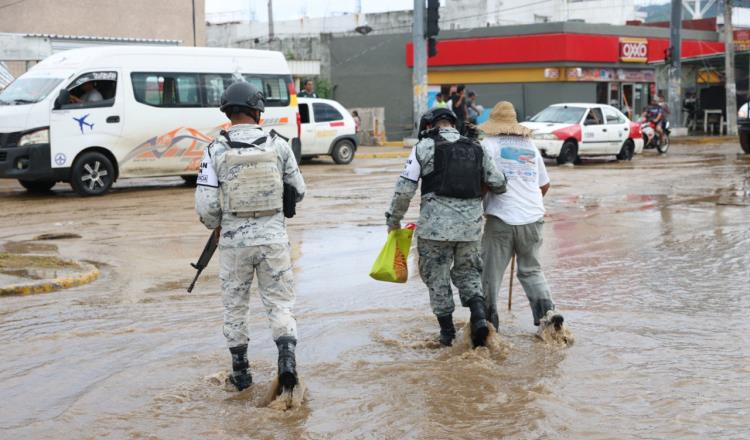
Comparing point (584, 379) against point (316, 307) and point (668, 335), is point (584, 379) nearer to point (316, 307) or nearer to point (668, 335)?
point (668, 335)

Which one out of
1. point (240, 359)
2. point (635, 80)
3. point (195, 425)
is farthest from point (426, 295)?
point (635, 80)

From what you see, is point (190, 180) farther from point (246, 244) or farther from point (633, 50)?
point (633, 50)

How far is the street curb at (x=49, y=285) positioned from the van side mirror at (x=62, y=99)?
7.00 metres

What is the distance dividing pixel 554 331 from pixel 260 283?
2221 mm

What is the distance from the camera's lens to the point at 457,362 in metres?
6.09

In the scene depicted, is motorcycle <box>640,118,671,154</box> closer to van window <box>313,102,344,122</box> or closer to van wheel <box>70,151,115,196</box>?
van window <box>313,102,344,122</box>

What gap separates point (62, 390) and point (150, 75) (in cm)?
1141

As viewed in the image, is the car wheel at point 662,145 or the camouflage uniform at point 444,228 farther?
the car wheel at point 662,145

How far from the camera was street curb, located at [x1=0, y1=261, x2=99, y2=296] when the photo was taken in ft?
26.5

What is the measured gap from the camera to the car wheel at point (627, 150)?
2409 cm

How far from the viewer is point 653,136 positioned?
88.5ft

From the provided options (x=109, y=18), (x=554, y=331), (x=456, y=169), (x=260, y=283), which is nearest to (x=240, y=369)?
(x=260, y=283)

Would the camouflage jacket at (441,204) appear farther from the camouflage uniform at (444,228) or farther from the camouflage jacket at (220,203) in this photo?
the camouflage jacket at (220,203)

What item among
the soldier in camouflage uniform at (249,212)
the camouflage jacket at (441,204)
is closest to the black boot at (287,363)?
the soldier in camouflage uniform at (249,212)
